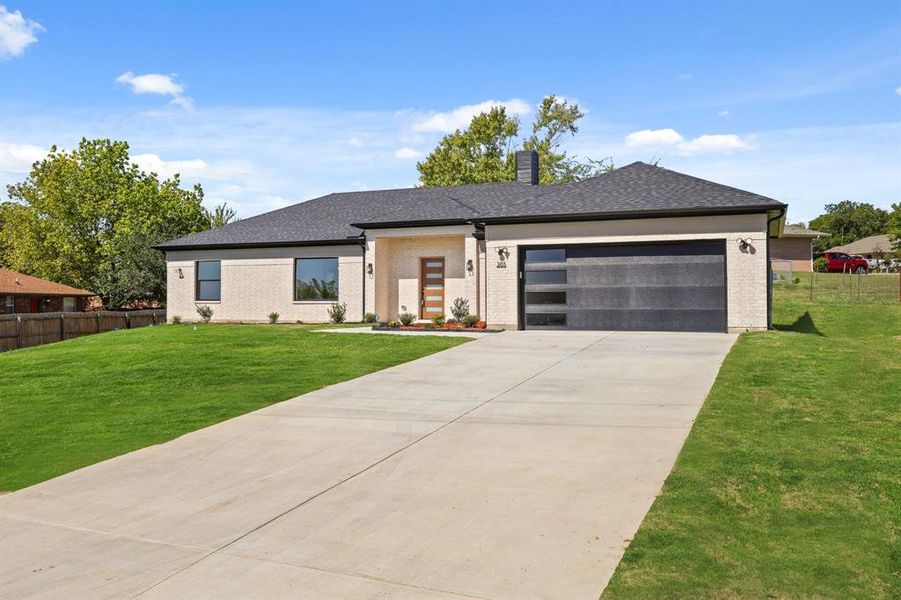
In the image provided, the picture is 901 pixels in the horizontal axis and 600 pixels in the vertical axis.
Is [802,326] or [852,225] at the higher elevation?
[852,225]

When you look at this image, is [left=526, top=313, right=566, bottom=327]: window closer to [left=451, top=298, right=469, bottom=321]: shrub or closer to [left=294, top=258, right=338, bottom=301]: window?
[left=451, top=298, right=469, bottom=321]: shrub

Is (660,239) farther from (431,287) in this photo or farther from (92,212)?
(92,212)

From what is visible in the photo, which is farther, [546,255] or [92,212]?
[92,212]

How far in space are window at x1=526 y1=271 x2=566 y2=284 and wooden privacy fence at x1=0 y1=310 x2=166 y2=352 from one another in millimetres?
20109

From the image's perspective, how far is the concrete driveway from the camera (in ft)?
13.8

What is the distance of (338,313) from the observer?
24594 millimetres

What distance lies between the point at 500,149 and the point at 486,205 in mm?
29713

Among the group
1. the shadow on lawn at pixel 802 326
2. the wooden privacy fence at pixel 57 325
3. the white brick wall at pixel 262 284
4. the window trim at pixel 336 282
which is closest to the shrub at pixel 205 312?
the white brick wall at pixel 262 284

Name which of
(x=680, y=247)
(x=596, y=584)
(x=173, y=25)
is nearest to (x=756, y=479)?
(x=596, y=584)

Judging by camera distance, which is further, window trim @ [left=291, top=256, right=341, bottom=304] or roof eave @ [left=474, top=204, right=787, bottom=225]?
Answer: window trim @ [left=291, top=256, right=341, bottom=304]

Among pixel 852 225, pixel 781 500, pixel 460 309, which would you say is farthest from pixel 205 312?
pixel 852 225

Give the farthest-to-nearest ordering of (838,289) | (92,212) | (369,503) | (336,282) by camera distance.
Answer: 1. (92,212)
2. (838,289)
3. (336,282)
4. (369,503)

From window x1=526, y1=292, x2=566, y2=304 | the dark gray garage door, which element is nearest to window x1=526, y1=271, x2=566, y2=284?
the dark gray garage door

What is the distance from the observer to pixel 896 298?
92.9 ft
